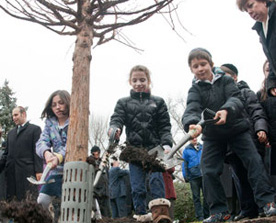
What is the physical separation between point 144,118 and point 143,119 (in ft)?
0.05

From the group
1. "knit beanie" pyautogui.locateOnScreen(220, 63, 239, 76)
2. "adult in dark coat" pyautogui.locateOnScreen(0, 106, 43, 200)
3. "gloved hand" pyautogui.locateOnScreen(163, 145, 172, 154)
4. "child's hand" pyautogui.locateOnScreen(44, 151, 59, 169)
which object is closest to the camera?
"child's hand" pyautogui.locateOnScreen(44, 151, 59, 169)

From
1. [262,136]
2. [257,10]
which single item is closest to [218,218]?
[262,136]

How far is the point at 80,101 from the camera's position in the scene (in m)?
3.07

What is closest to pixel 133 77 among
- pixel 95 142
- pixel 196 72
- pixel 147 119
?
pixel 147 119

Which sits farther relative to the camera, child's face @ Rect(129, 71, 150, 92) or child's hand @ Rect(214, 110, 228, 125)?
child's face @ Rect(129, 71, 150, 92)

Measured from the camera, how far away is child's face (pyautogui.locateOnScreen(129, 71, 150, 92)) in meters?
4.11

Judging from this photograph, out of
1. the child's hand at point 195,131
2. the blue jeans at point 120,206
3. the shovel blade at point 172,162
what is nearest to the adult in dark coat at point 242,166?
the shovel blade at point 172,162

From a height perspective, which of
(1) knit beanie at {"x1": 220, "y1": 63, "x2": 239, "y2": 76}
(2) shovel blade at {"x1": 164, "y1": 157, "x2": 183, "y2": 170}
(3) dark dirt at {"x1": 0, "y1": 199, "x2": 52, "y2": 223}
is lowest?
(3) dark dirt at {"x1": 0, "y1": 199, "x2": 52, "y2": 223}

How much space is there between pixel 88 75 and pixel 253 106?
1.81m

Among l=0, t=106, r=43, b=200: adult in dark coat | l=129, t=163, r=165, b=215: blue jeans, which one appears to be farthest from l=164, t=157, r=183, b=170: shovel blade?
l=0, t=106, r=43, b=200: adult in dark coat

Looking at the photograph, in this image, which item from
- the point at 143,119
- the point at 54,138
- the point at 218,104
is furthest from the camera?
the point at 143,119

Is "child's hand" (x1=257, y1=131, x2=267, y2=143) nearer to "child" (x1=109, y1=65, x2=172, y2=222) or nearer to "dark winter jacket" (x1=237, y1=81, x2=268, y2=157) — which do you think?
"dark winter jacket" (x1=237, y1=81, x2=268, y2=157)

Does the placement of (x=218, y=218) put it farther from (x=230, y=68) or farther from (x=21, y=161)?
(x=21, y=161)

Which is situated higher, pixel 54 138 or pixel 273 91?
pixel 273 91
